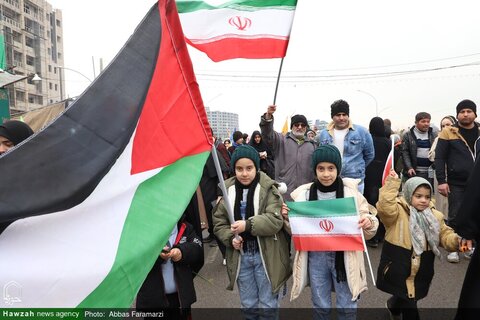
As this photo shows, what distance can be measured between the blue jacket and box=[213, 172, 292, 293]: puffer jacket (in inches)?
80.5

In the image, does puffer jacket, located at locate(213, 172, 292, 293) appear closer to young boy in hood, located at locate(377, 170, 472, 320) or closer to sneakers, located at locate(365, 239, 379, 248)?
young boy in hood, located at locate(377, 170, 472, 320)

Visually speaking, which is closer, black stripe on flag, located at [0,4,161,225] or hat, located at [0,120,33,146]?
black stripe on flag, located at [0,4,161,225]

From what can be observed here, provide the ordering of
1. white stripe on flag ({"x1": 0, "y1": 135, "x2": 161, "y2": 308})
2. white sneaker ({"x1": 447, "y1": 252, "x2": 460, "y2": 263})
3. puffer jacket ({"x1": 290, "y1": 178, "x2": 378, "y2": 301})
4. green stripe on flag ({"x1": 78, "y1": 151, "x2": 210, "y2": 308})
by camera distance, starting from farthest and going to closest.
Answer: white sneaker ({"x1": 447, "y1": 252, "x2": 460, "y2": 263}) → puffer jacket ({"x1": 290, "y1": 178, "x2": 378, "y2": 301}) → green stripe on flag ({"x1": 78, "y1": 151, "x2": 210, "y2": 308}) → white stripe on flag ({"x1": 0, "y1": 135, "x2": 161, "y2": 308})

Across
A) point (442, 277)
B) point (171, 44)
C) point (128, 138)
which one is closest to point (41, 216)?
point (128, 138)

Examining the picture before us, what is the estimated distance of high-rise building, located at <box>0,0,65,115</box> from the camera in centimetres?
5872

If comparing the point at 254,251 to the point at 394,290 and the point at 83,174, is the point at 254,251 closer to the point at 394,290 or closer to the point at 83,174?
the point at 394,290

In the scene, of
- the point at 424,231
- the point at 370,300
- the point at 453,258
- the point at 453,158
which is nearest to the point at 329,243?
the point at 424,231

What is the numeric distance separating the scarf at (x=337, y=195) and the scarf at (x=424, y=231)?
2.15 feet

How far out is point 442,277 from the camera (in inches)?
178

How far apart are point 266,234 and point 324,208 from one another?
1.59 feet

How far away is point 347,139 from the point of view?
494 centimetres

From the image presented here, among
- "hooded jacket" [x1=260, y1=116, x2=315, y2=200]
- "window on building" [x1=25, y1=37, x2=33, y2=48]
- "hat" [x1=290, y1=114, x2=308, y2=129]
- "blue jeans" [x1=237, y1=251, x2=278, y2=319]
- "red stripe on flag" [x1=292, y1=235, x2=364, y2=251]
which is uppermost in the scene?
"window on building" [x1=25, y1=37, x2=33, y2=48]

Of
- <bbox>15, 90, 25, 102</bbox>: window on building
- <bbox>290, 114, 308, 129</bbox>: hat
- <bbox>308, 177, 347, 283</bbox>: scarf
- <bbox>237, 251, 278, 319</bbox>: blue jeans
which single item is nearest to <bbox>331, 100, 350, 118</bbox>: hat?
<bbox>290, 114, 308, 129</bbox>: hat

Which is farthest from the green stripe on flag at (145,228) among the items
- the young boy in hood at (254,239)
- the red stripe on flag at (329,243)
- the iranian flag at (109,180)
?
the red stripe on flag at (329,243)
